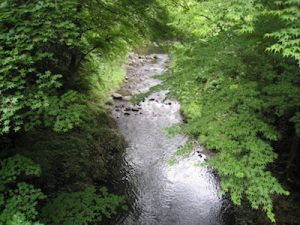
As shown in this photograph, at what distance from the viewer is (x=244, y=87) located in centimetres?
602

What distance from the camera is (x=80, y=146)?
8297 mm

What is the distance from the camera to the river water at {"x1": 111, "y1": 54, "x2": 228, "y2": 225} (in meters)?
9.27

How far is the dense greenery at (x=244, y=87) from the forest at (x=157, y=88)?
23 millimetres

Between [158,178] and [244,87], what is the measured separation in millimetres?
5793

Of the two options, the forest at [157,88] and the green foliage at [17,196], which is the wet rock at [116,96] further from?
the green foliage at [17,196]

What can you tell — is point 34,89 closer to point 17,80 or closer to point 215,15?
point 17,80

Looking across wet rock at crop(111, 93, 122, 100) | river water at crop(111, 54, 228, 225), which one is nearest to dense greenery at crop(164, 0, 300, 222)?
river water at crop(111, 54, 228, 225)

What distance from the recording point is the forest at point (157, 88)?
460 cm

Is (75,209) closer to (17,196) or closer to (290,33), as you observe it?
(17,196)

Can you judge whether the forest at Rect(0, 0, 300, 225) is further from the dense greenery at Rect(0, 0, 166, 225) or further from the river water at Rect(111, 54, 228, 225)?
the river water at Rect(111, 54, 228, 225)

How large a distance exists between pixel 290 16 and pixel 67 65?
6.18 meters

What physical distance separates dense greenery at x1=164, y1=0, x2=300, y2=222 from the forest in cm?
2

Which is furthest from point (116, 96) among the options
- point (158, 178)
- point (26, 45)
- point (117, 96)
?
point (26, 45)

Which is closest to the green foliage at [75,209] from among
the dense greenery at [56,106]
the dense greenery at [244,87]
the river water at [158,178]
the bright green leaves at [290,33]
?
the dense greenery at [56,106]
